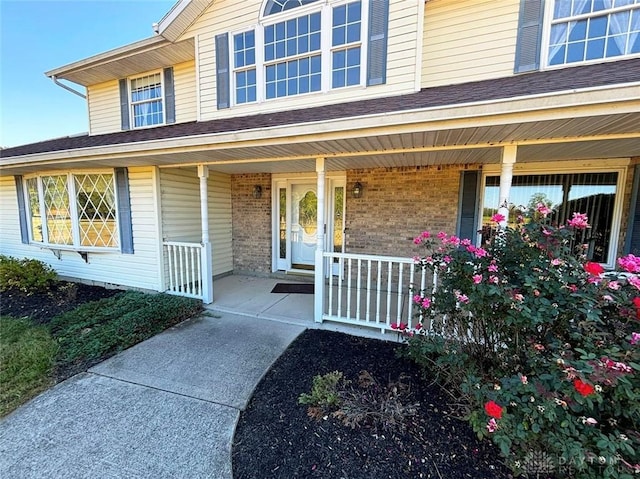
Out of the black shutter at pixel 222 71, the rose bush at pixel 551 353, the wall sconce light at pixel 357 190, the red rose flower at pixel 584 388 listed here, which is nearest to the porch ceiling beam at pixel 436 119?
the rose bush at pixel 551 353

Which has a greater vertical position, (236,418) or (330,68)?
(330,68)

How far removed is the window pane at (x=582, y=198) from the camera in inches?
169

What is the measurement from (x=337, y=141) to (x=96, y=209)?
553 cm

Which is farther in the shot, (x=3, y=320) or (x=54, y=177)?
(x=54, y=177)

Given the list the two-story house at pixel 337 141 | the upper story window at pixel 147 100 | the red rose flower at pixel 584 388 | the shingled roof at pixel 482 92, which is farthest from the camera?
the upper story window at pixel 147 100

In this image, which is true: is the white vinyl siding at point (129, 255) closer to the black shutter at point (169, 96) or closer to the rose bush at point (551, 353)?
the black shutter at point (169, 96)

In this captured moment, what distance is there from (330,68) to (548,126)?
3.16 metres

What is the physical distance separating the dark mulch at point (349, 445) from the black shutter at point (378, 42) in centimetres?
409

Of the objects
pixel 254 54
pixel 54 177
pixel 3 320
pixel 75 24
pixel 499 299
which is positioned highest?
pixel 75 24

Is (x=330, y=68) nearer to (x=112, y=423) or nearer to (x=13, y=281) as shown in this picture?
(x=112, y=423)

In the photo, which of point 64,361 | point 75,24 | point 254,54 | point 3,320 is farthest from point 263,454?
point 75,24

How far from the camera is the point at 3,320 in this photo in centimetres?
429

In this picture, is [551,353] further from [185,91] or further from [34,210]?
[34,210]

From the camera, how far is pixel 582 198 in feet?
14.4
